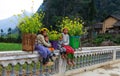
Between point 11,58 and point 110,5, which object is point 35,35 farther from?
point 110,5

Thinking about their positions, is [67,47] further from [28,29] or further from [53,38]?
[28,29]

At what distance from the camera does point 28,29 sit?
5520 mm

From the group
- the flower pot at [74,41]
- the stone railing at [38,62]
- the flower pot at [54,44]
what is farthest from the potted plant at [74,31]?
the flower pot at [54,44]

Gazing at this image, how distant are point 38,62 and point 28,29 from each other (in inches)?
28.7

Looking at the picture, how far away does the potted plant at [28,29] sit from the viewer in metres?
5.46

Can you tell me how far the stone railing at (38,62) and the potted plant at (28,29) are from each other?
17 centimetres

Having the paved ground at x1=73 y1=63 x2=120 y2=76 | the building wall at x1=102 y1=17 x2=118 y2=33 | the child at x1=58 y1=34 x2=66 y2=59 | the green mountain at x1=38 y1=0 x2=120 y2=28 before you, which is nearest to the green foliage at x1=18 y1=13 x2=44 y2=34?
the child at x1=58 y1=34 x2=66 y2=59

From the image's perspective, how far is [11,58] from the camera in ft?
16.4

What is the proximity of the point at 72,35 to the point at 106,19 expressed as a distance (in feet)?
148

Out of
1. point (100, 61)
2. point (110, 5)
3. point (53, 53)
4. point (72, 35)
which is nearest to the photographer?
point (53, 53)

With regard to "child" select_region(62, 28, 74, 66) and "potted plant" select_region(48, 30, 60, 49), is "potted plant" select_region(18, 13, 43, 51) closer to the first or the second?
"potted plant" select_region(48, 30, 60, 49)

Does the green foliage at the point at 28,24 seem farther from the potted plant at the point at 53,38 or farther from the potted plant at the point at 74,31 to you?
the potted plant at the point at 74,31

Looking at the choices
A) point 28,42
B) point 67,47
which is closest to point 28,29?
point 28,42

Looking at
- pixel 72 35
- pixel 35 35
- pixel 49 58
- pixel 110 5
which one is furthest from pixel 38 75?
pixel 110 5
